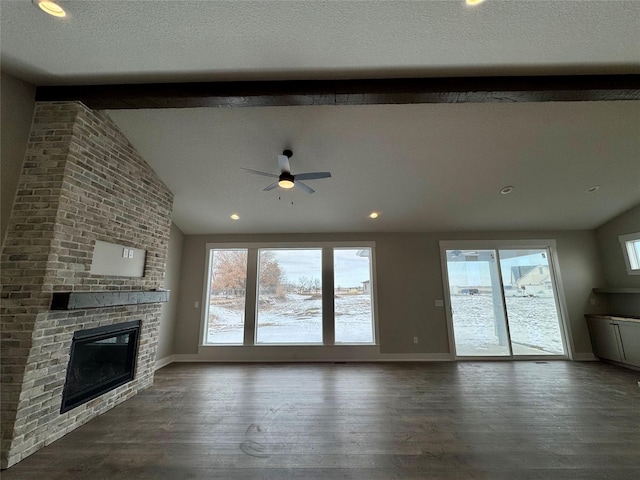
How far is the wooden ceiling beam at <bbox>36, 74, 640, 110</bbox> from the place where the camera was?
7.66 feet

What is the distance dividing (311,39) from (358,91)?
0.62 metres

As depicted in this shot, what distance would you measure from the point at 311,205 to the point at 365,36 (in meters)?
2.78

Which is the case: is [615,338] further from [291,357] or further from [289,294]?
[289,294]

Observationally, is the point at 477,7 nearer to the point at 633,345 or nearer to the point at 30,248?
the point at 30,248

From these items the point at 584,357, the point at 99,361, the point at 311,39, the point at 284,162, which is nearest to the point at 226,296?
the point at 99,361

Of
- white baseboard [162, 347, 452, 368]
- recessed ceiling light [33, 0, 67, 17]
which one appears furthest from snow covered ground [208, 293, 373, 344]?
recessed ceiling light [33, 0, 67, 17]

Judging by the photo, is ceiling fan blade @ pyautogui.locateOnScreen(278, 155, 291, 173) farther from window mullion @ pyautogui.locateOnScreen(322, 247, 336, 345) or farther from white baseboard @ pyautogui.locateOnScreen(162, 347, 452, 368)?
white baseboard @ pyautogui.locateOnScreen(162, 347, 452, 368)

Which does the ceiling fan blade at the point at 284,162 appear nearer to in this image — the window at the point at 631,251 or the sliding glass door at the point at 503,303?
the sliding glass door at the point at 503,303

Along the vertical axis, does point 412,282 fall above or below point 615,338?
above

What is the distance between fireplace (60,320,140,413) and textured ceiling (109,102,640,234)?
2.22 metres

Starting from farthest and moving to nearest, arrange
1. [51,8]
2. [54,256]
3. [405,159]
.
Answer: [405,159], [54,256], [51,8]

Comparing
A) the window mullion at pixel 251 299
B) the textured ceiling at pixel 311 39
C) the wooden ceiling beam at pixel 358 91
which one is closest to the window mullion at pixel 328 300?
the window mullion at pixel 251 299

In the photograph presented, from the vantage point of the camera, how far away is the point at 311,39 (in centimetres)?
197

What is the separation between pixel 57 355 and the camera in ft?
7.72
